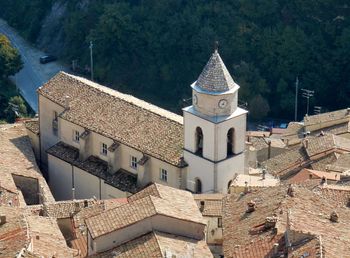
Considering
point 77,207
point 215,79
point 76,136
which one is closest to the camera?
point 77,207

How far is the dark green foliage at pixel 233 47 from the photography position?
89.6 metres

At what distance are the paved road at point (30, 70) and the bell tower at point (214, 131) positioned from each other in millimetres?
34817

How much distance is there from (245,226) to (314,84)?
4394 cm

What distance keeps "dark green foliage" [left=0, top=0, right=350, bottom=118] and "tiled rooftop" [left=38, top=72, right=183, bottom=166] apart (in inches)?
1027

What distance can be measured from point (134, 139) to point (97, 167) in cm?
332

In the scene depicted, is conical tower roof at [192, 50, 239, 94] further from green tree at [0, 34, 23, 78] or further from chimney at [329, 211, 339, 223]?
green tree at [0, 34, 23, 78]

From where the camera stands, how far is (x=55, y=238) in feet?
157

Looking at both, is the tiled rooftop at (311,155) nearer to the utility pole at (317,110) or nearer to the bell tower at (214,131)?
the bell tower at (214,131)

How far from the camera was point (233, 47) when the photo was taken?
91.7 metres

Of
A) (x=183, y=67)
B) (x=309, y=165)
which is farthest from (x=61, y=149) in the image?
(x=183, y=67)

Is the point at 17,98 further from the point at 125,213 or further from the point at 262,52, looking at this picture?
the point at 125,213

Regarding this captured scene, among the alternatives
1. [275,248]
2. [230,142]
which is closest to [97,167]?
[230,142]

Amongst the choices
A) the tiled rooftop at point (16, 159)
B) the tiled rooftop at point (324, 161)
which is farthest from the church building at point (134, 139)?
the tiled rooftop at point (324, 161)

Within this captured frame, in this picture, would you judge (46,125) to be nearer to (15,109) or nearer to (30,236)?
(30,236)
